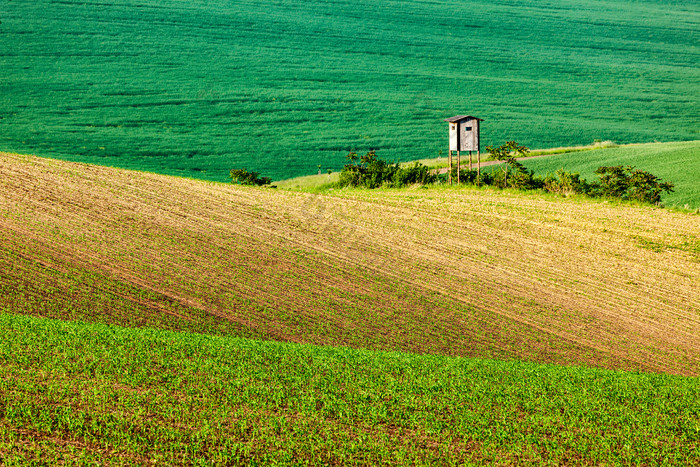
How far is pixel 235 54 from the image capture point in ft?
187

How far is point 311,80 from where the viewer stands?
174ft

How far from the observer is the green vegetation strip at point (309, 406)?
6926 mm

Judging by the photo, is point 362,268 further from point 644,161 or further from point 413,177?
point 644,161

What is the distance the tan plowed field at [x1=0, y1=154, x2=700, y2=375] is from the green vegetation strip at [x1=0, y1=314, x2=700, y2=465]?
A: 1.91 metres

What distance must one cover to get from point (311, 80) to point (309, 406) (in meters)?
47.5

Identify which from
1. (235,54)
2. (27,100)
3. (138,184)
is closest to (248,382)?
(138,184)

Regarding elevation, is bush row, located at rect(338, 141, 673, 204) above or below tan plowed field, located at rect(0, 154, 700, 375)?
above

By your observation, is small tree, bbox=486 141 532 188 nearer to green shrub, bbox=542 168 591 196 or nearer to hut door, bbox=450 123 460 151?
green shrub, bbox=542 168 591 196

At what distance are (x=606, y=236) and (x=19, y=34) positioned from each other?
170ft

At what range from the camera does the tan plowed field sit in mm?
11914

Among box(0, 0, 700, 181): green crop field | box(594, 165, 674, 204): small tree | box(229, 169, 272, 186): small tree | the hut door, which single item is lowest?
box(594, 165, 674, 204): small tree

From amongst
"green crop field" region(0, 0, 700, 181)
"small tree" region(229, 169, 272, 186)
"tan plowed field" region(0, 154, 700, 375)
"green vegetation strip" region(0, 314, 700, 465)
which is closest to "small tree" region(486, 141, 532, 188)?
"tan plowed field" region(0, 154, 700, 375)

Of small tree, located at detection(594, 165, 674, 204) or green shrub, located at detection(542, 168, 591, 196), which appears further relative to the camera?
green shrub, located at detection(542, 168, 591, 196)

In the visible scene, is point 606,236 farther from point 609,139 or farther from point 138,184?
point 609,139
